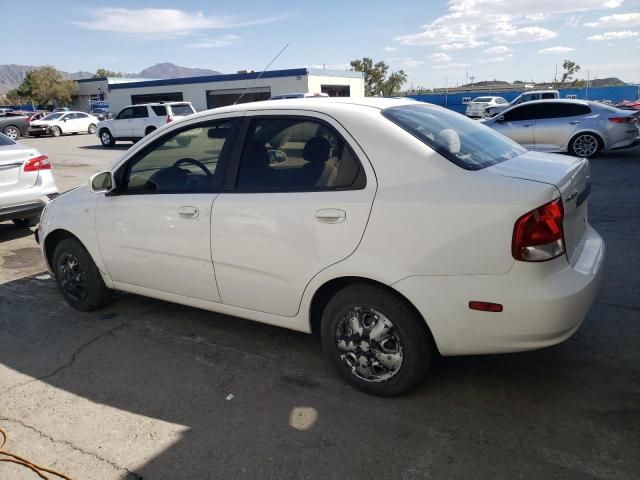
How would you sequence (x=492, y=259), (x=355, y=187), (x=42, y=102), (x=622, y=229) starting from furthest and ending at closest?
(x=42, y=102)
(x=622, y=229)
(x=355, y=187)
(x=492, y=259)

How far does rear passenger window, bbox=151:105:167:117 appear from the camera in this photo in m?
22.1

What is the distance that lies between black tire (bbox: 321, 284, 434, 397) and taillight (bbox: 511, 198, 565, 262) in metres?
0.68

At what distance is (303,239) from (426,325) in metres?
0.87

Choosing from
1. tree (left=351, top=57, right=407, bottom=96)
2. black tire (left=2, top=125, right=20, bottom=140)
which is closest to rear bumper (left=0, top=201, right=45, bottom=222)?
black tire (left=2, top=125, right=20, bottom=140)

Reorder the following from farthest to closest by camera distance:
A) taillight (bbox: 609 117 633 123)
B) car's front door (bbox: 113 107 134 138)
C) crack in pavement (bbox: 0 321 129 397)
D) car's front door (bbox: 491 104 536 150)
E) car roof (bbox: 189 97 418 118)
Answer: car's front door (bbox: 113 107 134 138), car's front door (bbox: 491 104 536 150), taillight (bbox: 609 117 633 123), crack in pavement (bbox: 0 321 129 397), car roof (bbox: 189 97 418 118)

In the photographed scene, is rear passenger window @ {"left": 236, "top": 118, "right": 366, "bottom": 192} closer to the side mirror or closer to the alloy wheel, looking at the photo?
the alloy wheel

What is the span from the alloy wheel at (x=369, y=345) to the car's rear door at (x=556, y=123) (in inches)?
431

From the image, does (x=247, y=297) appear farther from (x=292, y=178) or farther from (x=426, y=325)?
(x=426, y=325)

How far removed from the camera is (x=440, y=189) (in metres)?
2.65

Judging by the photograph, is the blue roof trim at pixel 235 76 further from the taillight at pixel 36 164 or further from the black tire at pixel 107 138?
the taillight at pixel 36 164

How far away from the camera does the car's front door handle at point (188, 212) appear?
348 centimetres

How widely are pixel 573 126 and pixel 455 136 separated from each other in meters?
10.5

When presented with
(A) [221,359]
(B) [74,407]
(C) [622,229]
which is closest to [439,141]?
(A) [221,359]

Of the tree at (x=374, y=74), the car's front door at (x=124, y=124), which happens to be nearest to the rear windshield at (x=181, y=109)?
the car's front door at (x=124, y=124)
